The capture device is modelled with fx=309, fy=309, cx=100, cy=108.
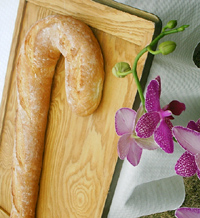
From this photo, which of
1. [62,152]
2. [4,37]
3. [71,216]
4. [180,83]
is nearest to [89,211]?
[71,216]

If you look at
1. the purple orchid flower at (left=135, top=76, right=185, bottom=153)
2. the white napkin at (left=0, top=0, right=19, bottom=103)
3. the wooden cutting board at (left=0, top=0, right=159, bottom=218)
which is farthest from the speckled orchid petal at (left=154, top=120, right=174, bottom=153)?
the white napkin at (left=0, top=0, right=19, bottom=103)

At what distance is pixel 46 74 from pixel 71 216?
1.42 feet

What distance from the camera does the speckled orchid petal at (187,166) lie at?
1.39 feet

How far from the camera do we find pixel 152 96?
45cm

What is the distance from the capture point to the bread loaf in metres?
0.76

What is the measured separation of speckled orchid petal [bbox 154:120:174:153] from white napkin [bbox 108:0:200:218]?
294mm

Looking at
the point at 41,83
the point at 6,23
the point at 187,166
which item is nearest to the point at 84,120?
the point at 41,83

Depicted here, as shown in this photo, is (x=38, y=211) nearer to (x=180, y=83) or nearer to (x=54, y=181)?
(x=54, y=181)

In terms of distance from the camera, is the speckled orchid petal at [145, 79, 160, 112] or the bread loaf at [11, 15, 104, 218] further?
the bread loaf at [11, 15, 104, 218]

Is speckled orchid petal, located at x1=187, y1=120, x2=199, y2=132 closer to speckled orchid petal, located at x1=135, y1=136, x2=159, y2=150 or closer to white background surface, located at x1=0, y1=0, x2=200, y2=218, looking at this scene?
speckled orchid petal, located at x1=135, y1=136, x2=159, y2=150

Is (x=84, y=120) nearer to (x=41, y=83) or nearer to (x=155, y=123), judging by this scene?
(x=41, y=83)

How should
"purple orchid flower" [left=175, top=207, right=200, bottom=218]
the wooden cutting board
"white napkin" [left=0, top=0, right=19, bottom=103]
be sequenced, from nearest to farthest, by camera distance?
"purple orchid flower" [left=175, top=207, right=200, bottom=218], the wooden cutting board, "white napkin" [left=0, top=0, right=19, bottom=103]

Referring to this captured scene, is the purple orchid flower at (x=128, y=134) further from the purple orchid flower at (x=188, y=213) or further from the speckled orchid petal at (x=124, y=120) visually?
the purple orchid flower at (x=188, y=213)

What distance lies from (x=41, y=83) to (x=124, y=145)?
1.44ft
